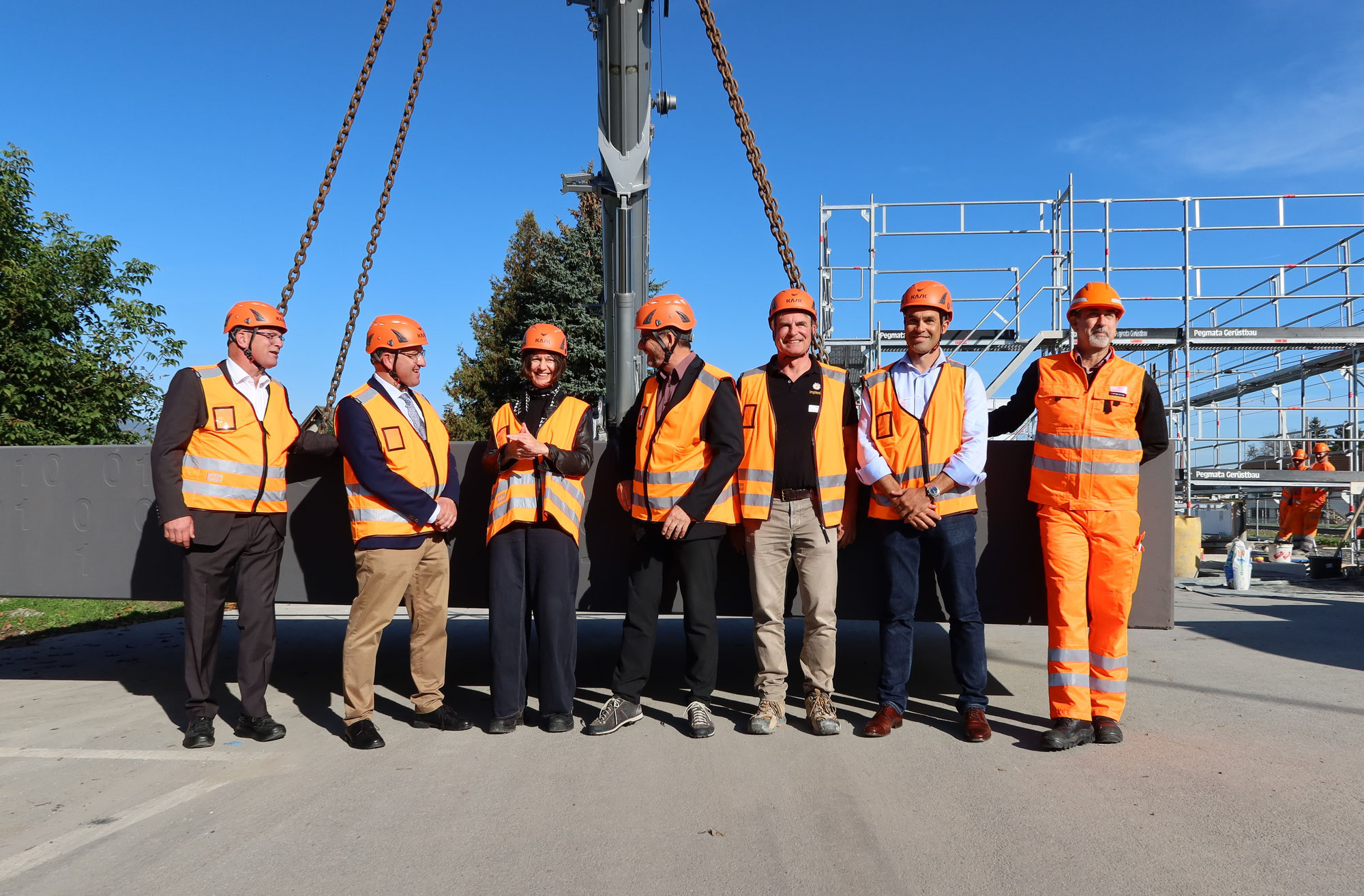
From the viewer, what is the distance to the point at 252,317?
4.57 meters

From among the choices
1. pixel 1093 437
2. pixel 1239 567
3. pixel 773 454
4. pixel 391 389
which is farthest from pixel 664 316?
pixel 1239 567

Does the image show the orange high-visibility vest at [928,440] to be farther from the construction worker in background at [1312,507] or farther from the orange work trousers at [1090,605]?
the construction worker in background at [1312,507]

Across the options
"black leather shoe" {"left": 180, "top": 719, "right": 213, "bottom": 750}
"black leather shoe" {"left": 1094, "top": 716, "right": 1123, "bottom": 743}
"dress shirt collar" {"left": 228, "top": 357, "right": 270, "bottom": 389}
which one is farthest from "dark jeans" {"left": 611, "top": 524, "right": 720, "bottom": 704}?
"dress shirt collar" {"left": 228, "top": 357, "right": 270, "bottom": 389}

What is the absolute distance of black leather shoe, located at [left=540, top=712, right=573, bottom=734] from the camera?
14.5ft

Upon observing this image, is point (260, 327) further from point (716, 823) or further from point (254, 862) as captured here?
point (716, 823)

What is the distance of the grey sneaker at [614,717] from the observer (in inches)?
172

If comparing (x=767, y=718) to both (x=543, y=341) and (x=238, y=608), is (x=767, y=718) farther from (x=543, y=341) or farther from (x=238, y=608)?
(x=238, y=608)

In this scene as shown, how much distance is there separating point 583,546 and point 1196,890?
3.42 m

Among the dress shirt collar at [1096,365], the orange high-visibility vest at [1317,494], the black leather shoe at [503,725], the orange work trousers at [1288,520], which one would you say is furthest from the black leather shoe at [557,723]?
the orange work trousers at [1288,520]

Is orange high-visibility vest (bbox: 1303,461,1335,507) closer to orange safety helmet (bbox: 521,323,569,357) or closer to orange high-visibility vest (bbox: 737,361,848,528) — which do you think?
orange high-visibility vest (bbox: 737,361,848,528)

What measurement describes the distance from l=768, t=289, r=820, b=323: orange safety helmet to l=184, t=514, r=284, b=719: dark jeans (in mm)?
2908

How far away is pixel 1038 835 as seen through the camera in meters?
3.08

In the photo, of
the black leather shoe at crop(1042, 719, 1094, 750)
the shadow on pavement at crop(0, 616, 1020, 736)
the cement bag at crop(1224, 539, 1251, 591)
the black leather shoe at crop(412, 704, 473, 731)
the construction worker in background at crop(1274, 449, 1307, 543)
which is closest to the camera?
the black leather shoe at crop(1042, 719, 1094, 750)

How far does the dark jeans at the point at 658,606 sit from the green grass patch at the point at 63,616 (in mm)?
5133
